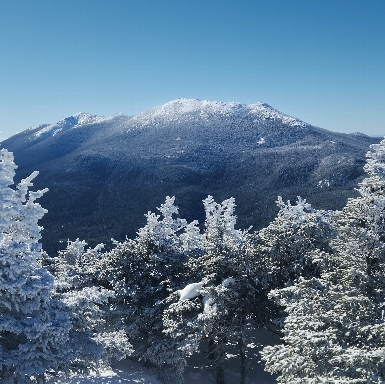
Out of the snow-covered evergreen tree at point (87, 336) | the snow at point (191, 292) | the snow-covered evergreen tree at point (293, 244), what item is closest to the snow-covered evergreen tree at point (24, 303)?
the snow-covered evergreen tree at point (87, 336)

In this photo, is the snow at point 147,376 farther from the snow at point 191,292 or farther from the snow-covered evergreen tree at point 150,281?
the snow at point 191,292

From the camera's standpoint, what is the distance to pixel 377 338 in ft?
32.0

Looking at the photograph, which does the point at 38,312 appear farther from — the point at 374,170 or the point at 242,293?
the point at 374,170

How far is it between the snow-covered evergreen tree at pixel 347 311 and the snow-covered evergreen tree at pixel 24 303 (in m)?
7.43

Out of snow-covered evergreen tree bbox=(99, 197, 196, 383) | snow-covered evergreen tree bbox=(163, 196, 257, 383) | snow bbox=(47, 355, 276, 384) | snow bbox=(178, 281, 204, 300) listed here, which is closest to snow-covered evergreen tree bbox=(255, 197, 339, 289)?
snow-covered evergreen tree bbox=(163, 196, 257, 383)

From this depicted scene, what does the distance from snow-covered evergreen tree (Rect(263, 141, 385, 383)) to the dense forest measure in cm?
4

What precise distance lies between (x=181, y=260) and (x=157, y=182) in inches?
6449

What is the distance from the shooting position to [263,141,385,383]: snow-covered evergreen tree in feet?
30.2

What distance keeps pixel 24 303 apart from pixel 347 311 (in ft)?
35.4

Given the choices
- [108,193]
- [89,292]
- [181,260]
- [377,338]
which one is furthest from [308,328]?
[108,193]

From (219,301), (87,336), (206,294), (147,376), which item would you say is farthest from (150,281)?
(87,336)

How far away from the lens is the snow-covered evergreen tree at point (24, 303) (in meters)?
11.5

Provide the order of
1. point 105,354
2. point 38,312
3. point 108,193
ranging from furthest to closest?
1. point 108,193
2. point 105,354
3. point 38,312

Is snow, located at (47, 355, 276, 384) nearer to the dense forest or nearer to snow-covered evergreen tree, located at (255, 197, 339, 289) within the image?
the dense forest
